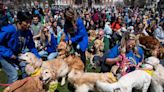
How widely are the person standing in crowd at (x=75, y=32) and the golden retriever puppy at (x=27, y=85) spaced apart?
1824 mm

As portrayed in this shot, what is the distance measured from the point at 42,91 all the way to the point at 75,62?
5.79 ft

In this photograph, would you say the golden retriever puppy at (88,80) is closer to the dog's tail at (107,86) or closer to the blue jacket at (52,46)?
the dog's tail at (107,86)

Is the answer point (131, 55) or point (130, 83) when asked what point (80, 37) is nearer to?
point (131, 55)

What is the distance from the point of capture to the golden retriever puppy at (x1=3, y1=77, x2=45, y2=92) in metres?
5.35

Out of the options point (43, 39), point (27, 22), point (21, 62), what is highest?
point (27, 22)

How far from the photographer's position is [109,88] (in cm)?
548

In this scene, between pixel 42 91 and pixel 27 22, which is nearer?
pixel 42 91

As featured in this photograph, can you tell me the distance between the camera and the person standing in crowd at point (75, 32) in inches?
276

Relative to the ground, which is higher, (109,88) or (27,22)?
(27,22)

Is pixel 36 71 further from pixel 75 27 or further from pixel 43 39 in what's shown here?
pixel 43 39

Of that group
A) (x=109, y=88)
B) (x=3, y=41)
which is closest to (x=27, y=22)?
(x=3, y=41)

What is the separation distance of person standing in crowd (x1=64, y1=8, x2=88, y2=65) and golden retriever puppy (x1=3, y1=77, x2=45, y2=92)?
1.82 meters

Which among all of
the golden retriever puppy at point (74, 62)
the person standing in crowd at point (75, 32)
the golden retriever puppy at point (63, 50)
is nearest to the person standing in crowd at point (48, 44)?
the golden retriever puppy at point (63, 50)

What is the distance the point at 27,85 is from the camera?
5.46m
